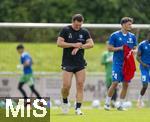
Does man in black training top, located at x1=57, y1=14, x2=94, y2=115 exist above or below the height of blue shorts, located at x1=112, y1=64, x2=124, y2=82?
above

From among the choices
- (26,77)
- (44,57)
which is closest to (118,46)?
(26,77)

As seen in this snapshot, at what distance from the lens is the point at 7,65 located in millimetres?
37812

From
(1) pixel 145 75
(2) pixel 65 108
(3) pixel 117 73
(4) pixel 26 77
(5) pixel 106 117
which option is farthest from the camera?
(4) pixel 26 77

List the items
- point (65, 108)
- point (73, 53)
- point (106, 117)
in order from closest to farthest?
point (106, 117)
point (73, 53)
point (65, 108)

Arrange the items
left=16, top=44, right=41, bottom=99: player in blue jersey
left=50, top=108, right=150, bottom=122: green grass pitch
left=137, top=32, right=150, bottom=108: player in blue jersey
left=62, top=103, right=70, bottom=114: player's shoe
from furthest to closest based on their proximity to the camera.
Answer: left=16, top=44, right=41, bottom=99: player in blue jersey
left=137, top=32, right=150, bottom=108: player in blue jersey
left=62, top=103, right=70, bottom=114: player's shoe
left=50, top=108, right=150, bottom=122: green grass pitch

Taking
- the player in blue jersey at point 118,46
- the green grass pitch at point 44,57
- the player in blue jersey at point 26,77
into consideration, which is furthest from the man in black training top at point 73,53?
the green grass pitch at point 44,57

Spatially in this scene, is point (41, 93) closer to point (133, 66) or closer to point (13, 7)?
point (133, 66)

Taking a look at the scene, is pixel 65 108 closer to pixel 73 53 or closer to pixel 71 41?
pixel 73 53

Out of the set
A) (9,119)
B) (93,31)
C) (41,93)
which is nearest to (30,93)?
(41,93)

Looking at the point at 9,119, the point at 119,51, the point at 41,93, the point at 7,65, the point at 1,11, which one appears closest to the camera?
the point at 9,119

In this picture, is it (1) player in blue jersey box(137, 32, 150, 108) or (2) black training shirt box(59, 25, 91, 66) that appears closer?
(2) black training shirt box(59, 25, 91, 66)

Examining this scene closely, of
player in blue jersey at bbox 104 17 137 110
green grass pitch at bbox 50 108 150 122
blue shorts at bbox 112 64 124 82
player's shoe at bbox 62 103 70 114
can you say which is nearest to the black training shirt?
player's shoe at bbox 62 103 70 114

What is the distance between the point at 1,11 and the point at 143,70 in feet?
84.9

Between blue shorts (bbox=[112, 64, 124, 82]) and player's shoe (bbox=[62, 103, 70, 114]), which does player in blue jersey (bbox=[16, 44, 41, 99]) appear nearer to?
blue shorts (bbox=[112, 64, 124, 82])
